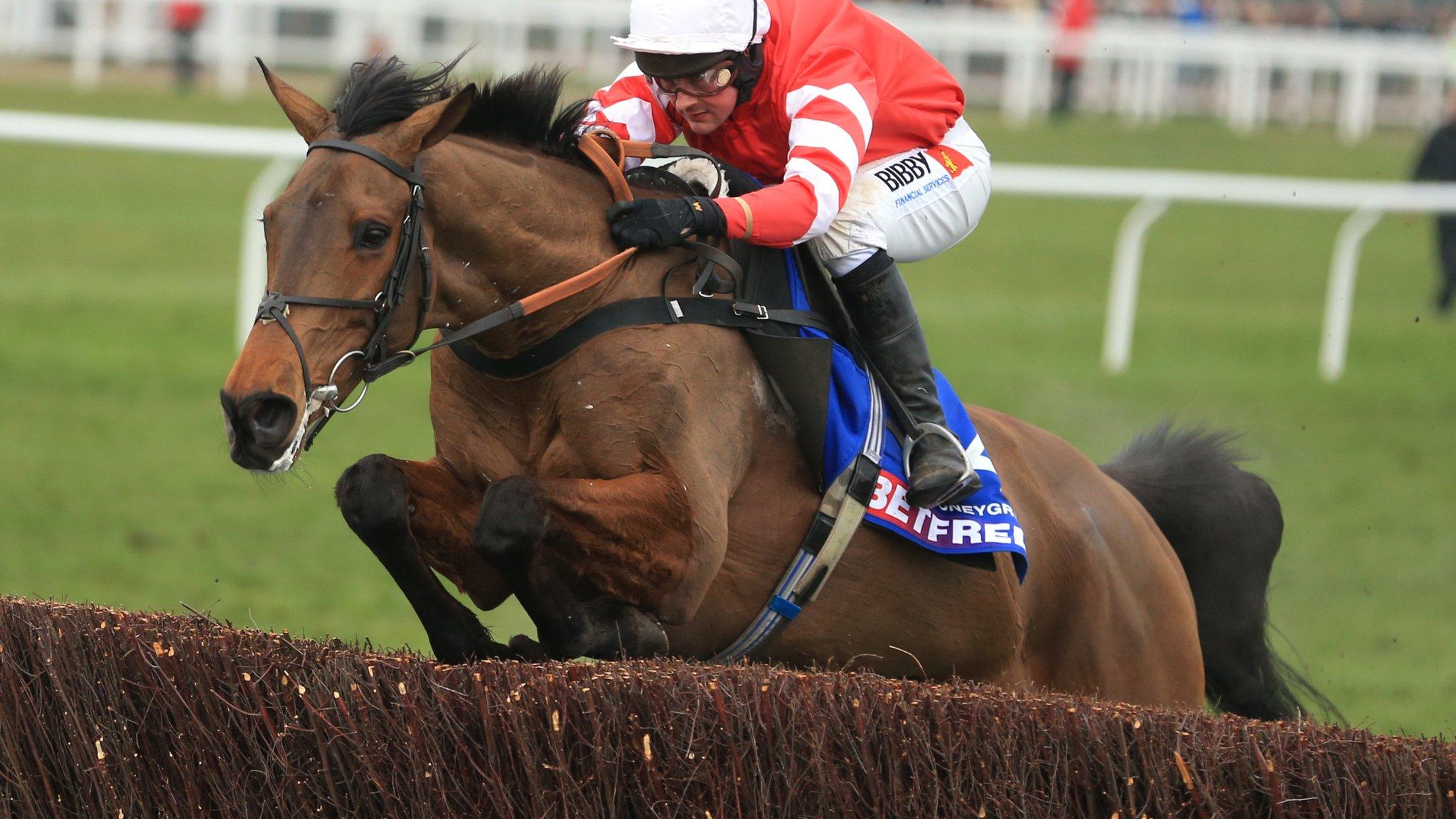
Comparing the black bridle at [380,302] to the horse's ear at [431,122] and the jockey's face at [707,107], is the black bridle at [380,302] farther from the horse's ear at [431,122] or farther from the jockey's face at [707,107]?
the jockey's face at [707,107]

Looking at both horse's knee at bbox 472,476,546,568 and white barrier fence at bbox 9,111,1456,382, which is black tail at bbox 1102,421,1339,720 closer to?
horse's knee at bbox 472,476,546,568

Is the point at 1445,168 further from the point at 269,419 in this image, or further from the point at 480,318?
the point at 269,419

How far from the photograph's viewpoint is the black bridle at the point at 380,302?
3008 millimetres

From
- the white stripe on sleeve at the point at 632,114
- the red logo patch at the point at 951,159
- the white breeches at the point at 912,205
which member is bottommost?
the white breeches at the point at 912,205

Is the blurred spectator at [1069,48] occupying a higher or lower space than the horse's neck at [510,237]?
lower

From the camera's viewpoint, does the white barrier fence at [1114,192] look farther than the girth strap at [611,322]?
Yes

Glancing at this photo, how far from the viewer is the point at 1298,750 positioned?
2803 millimetres

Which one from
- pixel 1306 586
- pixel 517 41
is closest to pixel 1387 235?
pixel 517 41

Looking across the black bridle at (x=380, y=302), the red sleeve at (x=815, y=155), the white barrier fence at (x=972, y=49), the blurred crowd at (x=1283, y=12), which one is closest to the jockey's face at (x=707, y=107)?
the red sleeve at (x=815, y=155)

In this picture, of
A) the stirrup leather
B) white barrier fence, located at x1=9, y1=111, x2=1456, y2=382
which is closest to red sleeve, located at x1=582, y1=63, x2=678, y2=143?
the stirrup leather

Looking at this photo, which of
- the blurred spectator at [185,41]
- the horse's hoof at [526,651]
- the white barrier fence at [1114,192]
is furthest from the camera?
the blurred spectator at [185,41]

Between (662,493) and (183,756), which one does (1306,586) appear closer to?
(662,493)

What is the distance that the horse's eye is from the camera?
122 inches

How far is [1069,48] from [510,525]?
20.0 meters
